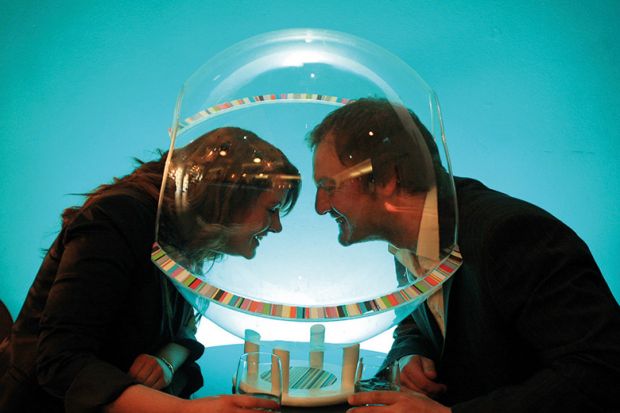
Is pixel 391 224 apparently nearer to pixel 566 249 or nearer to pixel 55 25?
pixel 566 249

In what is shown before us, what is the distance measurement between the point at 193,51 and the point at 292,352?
175 cm

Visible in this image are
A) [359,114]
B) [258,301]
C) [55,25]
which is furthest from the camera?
[55,25]

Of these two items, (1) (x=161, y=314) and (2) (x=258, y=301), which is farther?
(1) (x=161, y=314)

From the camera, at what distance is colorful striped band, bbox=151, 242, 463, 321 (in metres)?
0.62

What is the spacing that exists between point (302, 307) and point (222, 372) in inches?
16.9

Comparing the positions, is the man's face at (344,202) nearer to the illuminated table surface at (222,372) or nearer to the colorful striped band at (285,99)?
the colorful striped band at (285,99)

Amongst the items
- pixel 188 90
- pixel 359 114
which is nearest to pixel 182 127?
pixel 188 90

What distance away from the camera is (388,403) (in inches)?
27.2

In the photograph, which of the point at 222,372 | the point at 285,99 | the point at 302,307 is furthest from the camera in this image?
the point at 222,372

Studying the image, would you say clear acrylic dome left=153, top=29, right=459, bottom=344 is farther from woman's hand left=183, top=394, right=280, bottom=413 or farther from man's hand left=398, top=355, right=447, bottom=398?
man's hand left=398, top=355, right=447, bottom=398

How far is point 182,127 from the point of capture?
2.62 ft

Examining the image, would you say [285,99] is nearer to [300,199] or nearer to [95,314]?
[300,199]

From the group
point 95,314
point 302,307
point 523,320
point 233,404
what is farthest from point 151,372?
point 523,320

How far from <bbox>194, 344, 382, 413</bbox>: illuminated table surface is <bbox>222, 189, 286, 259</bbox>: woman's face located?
219 millimetres
